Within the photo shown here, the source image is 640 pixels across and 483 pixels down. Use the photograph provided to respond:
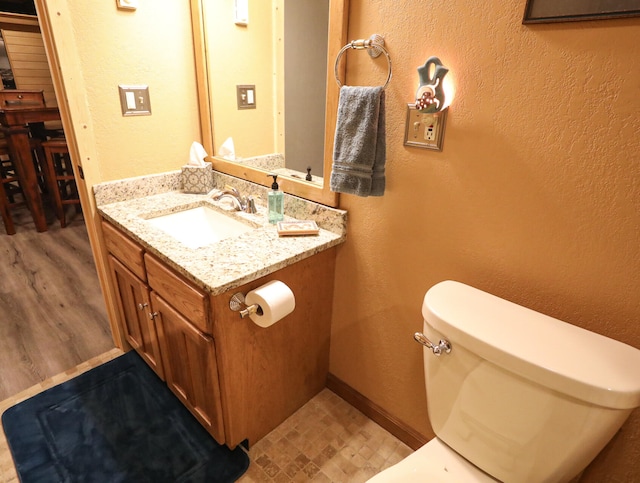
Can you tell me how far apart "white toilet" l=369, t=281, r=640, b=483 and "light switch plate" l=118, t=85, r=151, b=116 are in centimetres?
146

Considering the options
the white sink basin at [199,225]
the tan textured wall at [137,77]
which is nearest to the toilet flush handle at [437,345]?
the white sink basin at [199,225]

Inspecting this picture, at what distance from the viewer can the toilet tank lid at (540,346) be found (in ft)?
2.37

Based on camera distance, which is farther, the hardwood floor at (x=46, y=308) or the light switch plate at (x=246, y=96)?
the hardwood floor at (x=46, y=308)

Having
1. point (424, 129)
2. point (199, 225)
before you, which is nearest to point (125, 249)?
→ point (199, 225)

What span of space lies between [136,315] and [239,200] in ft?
2.31

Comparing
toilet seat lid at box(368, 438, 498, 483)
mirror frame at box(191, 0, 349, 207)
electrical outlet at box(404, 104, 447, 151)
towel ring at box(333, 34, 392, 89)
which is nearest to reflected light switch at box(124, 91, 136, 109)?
mirror frame at box(191, 0, 349, 207)

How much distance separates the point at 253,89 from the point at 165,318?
3.48ft

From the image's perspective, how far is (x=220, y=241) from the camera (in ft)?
4.23

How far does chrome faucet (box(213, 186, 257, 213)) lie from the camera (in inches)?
61.4

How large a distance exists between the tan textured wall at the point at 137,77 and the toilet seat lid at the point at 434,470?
1579 millimetres

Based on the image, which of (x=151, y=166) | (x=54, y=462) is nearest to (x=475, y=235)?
(x=151, y=166)

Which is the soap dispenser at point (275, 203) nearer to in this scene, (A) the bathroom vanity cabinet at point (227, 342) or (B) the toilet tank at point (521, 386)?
(A) the bathroom vanity cabinet at point (227, 342)

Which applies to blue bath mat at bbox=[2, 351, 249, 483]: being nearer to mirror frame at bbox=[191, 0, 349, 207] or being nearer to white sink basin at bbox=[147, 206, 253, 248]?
white sink basin at bbox=[147, 206, 253, 248]

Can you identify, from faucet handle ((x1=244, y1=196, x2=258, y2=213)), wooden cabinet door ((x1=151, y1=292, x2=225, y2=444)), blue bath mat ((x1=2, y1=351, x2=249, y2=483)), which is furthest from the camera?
faucet handle ((x1=244, y1=196, x2=258, y2=213))
